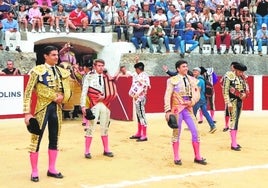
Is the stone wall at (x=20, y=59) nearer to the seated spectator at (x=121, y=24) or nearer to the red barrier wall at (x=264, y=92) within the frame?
the seated spectator at (x=121, y=24)

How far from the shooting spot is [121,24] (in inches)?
661

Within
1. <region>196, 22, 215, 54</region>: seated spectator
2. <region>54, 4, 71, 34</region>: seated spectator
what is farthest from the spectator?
<region>54, 4, 71, 34</region>: seated spectator

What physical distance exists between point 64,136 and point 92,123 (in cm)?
A: 249

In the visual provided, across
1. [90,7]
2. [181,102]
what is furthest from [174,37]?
[181,102]

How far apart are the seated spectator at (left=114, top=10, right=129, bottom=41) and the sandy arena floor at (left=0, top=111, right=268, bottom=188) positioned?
21.0 ft

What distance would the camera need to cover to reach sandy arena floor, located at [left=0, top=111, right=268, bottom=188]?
6102 mm

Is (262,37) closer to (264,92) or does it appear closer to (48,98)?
(264,92)

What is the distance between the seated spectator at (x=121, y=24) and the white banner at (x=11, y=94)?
17.9 feet

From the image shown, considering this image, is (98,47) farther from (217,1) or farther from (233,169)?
(233,169)

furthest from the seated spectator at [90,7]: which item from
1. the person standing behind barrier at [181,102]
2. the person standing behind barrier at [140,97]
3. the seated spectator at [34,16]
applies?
the person standing behind barrier at [181,102]

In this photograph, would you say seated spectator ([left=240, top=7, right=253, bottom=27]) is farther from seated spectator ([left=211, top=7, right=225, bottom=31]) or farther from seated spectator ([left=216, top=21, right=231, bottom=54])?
seated spectator ([left=216, top=21, right=231, bottom=54])

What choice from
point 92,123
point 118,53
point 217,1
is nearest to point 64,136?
→ point 92,123

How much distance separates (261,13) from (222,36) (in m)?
2.68

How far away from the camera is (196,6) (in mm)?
19078
